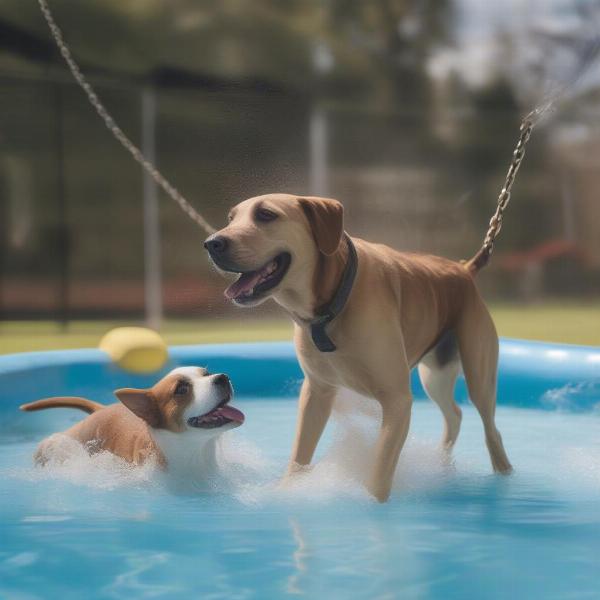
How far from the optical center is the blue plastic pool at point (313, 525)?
250 centimetres

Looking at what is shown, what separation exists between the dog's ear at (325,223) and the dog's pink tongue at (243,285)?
Result: 23 centimetres

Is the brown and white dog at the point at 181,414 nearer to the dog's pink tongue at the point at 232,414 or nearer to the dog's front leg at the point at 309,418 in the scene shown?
the dog's pink tongue at the point at 232,414

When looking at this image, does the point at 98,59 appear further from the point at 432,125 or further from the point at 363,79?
the point at 432,125

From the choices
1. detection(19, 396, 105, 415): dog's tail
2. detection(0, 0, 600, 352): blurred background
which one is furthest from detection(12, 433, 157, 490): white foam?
detection(0, 0, 600, 352): blurred background

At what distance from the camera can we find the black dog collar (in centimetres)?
322

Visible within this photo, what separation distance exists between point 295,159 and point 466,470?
1042 centimetres

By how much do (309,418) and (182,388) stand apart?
484mm

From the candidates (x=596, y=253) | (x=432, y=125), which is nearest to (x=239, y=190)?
(x=432, y=125)

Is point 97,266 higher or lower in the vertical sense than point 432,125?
lower

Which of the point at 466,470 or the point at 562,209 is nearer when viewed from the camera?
the point at 466,470

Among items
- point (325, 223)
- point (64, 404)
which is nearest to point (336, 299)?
point (325, 223)

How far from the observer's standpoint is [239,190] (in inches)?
531

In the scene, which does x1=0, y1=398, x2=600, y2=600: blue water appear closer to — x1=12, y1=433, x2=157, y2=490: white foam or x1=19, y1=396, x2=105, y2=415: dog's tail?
x1=12, y1=433, x2=157, y2=490: white foam

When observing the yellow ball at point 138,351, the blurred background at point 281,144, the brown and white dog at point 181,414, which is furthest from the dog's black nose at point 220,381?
the blurred background at point 281,144
